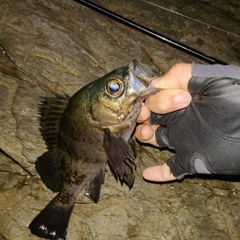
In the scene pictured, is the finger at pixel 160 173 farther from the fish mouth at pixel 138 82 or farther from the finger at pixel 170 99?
the fish mouth at pixel 138 82

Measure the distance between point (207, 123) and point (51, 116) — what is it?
175 centimetres

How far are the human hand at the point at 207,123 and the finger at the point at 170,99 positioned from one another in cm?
1

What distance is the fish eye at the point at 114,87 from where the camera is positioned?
3.14 metres

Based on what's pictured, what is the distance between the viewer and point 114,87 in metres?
3.15

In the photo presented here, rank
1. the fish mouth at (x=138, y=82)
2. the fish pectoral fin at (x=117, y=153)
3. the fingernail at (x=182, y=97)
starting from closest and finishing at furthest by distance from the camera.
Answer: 1. the fingernail at (x=182, y=97)
2. the fish mouth at (x=138, y=82)
3. the fish pectoral fin at (x=117, y=153)

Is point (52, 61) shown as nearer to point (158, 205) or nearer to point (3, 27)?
point (3, 27)

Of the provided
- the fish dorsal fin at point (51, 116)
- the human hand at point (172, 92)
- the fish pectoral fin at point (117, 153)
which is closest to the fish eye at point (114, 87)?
the human hand at point (172, 92)

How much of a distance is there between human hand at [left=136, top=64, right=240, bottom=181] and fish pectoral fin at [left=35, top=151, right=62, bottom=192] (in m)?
1.20

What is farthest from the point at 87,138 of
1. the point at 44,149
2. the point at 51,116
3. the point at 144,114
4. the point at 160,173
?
the point at 160,173

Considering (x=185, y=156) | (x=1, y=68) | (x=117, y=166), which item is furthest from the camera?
(x=1, y=68)

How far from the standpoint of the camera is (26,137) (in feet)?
13.6

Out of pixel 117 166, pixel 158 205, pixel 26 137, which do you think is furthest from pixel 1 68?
pixel 158 205

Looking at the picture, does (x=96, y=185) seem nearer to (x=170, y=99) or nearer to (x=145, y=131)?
(x=145, y=131)

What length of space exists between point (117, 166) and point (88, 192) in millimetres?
925
